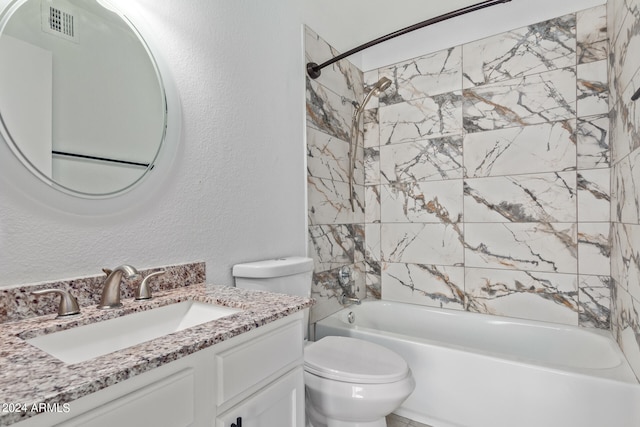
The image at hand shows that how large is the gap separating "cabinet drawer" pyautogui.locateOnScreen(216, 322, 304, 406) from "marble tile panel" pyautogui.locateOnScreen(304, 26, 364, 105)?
176 cm

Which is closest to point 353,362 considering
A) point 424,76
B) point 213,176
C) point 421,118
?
point 213,176

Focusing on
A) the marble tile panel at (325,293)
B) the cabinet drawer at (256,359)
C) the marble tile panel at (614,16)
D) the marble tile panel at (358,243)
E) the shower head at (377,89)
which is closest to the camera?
the cabinet drawer at (256,359)

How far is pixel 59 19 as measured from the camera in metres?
1.00

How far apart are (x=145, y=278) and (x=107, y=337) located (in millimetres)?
219

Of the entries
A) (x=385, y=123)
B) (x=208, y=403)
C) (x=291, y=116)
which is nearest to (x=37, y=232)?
(x=208, y=403)

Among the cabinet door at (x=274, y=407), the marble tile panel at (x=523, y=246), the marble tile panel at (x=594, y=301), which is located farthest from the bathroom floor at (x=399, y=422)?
the marble tile panel at (x=594, y=301)

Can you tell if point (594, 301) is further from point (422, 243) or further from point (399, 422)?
point (399, 422)

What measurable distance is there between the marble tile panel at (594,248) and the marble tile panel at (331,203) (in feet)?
4.77

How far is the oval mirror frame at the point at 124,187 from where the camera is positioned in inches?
35.3

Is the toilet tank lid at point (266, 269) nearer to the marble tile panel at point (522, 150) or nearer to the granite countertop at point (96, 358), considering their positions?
the granite countertop at point (96, 358)

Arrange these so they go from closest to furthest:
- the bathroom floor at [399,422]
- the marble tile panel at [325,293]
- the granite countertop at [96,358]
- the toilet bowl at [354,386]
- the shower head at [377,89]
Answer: the granite countertop at [96,358] < the toilet bowl at [354,386] < the bathroom floor at [399,422] < the marble tile panel at [325,293] < the shower head at [377,89]

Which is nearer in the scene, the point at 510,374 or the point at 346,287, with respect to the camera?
the point at 510,374

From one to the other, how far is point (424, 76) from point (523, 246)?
1.41 meters

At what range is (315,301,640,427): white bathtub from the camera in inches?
54.3
